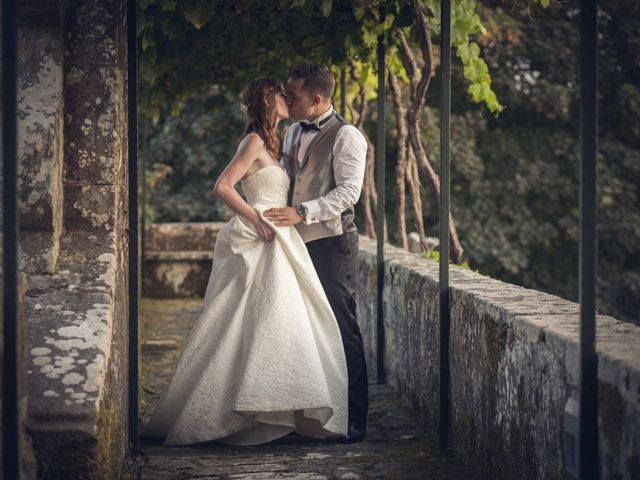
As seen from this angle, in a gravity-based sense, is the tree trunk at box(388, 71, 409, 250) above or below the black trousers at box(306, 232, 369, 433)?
above

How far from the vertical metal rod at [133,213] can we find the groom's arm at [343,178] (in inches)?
35.0

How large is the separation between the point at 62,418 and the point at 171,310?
23.6ft

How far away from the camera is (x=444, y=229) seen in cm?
443

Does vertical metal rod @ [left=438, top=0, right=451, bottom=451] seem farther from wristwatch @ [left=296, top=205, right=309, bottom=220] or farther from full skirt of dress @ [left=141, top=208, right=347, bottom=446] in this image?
wristwatch @ [left=296, top=205, right=309, bottom=220]

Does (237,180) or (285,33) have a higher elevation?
(285,33)

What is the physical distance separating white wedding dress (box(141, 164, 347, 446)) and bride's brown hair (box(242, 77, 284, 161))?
0.17m

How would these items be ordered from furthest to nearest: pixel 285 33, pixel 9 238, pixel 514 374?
pixel 285 33 → pixel 514 374 → pixel 9 238

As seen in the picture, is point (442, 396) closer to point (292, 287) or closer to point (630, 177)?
point (292, 287)

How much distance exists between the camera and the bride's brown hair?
4957 millimetres

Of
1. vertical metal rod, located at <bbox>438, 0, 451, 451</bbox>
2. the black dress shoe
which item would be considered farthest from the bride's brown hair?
the black dress shoe

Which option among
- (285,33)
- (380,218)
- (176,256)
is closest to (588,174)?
(380,218)

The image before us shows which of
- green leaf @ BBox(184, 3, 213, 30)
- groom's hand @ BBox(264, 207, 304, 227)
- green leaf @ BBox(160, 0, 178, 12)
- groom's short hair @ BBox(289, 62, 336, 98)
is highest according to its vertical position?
green leaf @ BBox(160, 0, 178, 12)

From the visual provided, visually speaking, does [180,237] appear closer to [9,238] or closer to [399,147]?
[399,147]

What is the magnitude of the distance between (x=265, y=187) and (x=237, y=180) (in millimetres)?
177
